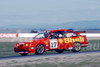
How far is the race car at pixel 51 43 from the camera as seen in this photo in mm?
14000

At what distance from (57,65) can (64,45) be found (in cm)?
598

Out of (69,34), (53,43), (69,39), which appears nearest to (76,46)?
(69,39)

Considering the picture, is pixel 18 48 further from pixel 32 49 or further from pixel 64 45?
pixel 64 45

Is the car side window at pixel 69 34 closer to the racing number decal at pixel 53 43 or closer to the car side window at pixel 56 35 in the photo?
the car side window at pixel 56 35

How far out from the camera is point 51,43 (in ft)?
48.6

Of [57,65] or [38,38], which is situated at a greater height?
[38,38]

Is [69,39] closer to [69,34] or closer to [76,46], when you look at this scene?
[69,34]

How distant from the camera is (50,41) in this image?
14820mm

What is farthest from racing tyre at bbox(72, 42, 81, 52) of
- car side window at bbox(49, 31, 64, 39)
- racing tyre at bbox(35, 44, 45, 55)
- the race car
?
racing tyre at bbox(35, 44, 45, 55)

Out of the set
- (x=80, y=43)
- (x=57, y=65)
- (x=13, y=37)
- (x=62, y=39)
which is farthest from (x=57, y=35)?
(x=13, y=37)

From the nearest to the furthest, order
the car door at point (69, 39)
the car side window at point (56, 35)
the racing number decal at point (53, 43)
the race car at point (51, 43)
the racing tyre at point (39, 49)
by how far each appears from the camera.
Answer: the race car at point (51, 43) < the racing tyre at point (39, 49) < the racing number decal at point (53, 43) < the car side window at point (56, 35) < the car door at point (69, 39)

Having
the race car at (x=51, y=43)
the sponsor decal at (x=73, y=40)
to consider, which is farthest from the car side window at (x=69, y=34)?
the sponsor decal at (x=73, y=40)

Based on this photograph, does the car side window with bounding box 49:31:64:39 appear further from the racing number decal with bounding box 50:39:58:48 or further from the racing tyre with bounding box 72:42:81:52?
the racing tyre with bounding box 72:42:81:52

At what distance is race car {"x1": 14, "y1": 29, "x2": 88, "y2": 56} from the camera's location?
45.9ft
